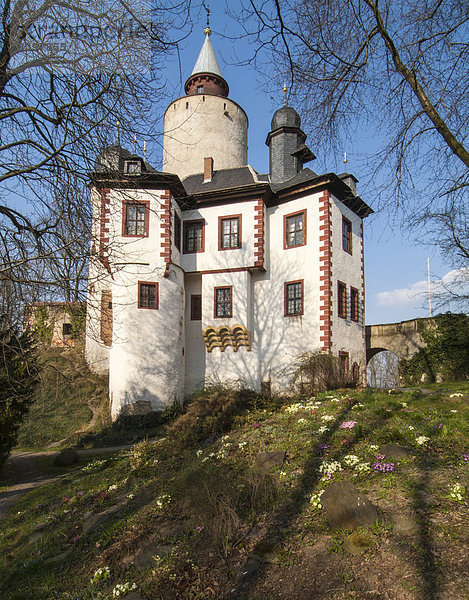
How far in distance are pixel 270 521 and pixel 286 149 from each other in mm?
20274

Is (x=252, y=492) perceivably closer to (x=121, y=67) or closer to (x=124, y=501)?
(x=124, y=501)

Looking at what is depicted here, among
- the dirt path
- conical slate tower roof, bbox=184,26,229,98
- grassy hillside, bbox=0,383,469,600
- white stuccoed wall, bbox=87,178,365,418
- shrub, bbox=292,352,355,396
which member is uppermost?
conical slate tower roof, bbox=184,26,229,98

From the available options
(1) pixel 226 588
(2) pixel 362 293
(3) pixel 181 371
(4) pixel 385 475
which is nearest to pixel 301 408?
(4) pixel 385 475

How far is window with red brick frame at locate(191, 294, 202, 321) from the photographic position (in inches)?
870

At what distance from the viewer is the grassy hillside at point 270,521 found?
4223 millimetres

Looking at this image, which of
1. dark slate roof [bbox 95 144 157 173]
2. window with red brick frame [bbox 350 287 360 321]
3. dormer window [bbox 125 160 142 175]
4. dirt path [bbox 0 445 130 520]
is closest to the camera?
dark slate roof [bbox 95 144 157 173]

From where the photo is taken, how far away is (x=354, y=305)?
2155 cm

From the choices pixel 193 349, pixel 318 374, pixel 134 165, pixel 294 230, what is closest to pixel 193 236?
pixel 294 230

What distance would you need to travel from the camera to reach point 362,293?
22453 millimetres

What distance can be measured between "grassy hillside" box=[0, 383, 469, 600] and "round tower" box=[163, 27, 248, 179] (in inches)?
859

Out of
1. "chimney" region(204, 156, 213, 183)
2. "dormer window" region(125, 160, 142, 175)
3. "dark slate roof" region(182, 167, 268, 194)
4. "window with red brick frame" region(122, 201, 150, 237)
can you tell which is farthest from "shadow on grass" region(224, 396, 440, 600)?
"chimney" region(204, 156, 213, 183)

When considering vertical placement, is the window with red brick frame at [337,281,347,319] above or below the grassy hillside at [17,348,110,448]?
above

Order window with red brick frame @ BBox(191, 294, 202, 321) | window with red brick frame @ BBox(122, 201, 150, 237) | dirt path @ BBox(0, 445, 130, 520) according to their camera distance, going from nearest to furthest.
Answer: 1. dirt path @ BBox(0, 445, 130, 520)
2. window with red brick frame @ BBox(122, 201, 150, 237)
3. window with red brick frame @ BBox(191, 294, 202, 321)

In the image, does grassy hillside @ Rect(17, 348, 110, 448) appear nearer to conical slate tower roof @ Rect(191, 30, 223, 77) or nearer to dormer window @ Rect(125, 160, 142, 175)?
dormer window @ Rect(125, 160, 142, 175)
